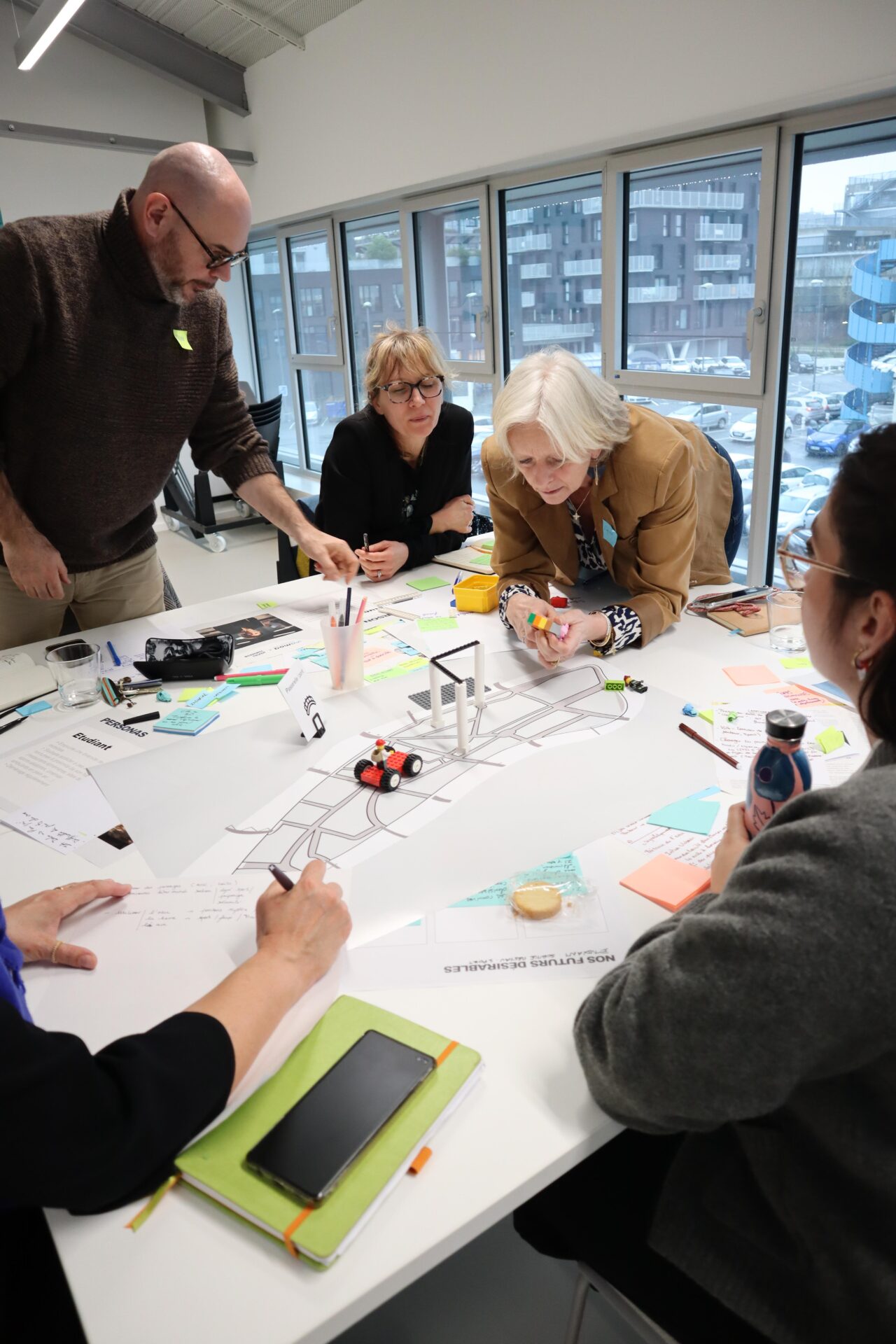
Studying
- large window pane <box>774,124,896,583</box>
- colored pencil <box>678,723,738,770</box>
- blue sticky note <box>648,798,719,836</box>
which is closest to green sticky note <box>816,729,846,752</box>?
colored pencil <box>678,723,738,770</box>

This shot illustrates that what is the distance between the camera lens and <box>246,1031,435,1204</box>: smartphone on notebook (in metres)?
0.77

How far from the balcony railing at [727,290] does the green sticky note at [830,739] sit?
2.44 metres

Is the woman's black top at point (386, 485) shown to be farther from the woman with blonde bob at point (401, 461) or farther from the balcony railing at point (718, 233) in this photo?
the balcony railing at point (718, 233)

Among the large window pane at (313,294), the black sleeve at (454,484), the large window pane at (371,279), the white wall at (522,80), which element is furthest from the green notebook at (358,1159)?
the large window pane at (313,294)

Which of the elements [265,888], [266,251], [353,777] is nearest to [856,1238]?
[265,888]

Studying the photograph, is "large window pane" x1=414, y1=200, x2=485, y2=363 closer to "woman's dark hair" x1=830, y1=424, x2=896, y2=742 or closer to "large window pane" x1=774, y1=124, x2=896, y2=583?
"large window pane" x1=774, y1=124, x2=896, y2=583

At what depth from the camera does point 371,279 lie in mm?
5832

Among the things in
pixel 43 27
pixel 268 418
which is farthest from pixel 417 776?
pixel 268 418

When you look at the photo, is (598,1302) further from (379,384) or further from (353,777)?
(379,384)

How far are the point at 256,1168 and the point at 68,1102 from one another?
0.57ft

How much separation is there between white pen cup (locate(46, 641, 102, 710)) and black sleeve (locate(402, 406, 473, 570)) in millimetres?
1124

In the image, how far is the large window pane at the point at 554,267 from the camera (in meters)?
4.16

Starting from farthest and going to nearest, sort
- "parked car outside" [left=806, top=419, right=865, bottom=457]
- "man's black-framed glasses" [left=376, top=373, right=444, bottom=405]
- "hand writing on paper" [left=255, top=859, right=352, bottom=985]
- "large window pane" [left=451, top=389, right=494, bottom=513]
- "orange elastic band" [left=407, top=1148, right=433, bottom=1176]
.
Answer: "large window pane" [left=451, top=389, right=494, bottom=513]
"parked car outside" [left=806, top=419, right=865, bottom=457]
"man's black-framed glasses" [left=376, top=373, right=444, bottom=405]
"hand writing on paper" [left=255, top=859, right=352, bottom=985]
"orange elastic band" [left=407, top=1148, right=433, bottom=1176]

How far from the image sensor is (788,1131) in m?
0.80
